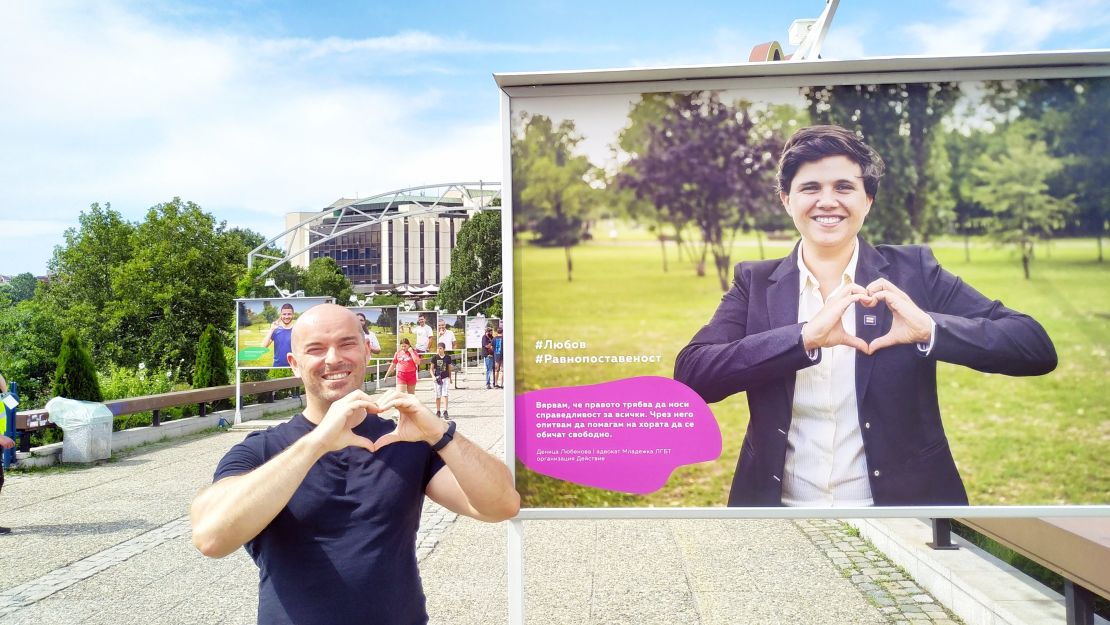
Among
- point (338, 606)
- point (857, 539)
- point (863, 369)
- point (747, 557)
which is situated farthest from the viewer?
point (857, 539)

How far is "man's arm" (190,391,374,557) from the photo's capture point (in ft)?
7.55

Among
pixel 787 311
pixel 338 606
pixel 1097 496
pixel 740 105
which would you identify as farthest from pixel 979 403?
pixel 338 606

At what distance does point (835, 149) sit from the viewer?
13.0ft

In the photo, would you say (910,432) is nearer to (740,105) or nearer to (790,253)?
(790,253)

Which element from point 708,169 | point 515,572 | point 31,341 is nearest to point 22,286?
point 31,341

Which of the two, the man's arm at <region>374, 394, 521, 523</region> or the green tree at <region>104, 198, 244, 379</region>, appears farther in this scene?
the green tree at <region>104, 198, 244, 379</region>

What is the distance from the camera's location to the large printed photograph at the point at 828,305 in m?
3.95

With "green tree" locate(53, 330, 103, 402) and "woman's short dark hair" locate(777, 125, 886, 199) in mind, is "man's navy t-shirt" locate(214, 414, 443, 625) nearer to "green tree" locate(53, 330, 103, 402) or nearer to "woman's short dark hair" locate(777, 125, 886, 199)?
"woman's short dark hair" locate(777, 125, 886, 199)

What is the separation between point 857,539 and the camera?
26.6 ft

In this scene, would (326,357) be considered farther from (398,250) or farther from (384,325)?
(398,250)

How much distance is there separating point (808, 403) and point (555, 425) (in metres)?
1.18

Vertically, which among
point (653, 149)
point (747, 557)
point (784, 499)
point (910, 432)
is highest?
point (653, 149)

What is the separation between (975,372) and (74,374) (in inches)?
687

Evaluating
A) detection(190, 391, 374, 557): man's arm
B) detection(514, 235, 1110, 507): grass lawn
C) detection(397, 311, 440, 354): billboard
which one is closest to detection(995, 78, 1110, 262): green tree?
detection(514, 235, 1110, 507): grass lawn
